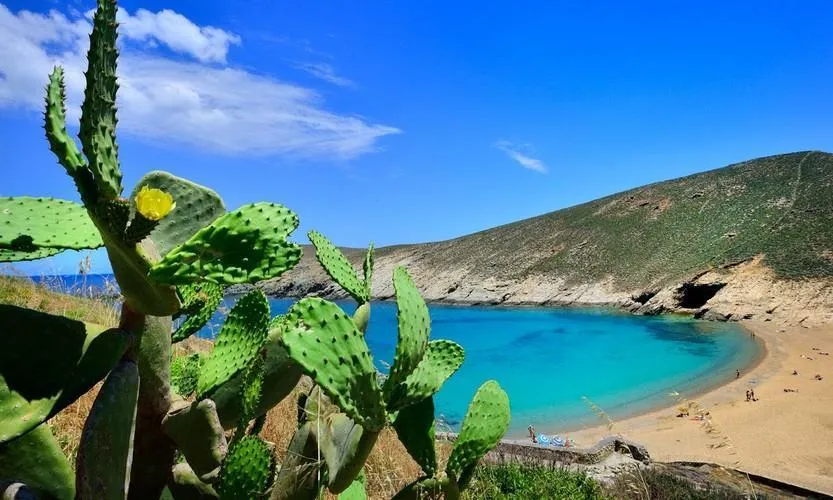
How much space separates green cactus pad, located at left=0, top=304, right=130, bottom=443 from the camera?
116 centimetres

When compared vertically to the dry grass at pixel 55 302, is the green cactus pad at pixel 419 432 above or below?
below

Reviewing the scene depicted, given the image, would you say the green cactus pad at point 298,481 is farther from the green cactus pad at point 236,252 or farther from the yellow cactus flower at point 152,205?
the yellow cactus flower at point 152,205

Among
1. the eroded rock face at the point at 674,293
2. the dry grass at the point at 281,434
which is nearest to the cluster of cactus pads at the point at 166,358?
the dry grass at the point at 281,434

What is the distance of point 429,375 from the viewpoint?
182 cm

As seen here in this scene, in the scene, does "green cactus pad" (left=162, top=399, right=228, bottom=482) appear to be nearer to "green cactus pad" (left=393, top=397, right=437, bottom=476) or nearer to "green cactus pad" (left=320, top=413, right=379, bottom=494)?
"green cactus pad" (left=320, top=413, right=379, bottom=494)

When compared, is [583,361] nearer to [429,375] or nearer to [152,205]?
[429,375]

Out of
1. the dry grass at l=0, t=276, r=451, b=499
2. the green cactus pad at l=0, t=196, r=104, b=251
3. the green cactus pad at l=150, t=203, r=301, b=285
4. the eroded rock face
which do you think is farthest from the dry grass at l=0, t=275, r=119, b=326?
the eroded rock face

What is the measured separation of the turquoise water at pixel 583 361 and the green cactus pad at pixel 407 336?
29.9 feet

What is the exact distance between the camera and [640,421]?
1527 centimetres

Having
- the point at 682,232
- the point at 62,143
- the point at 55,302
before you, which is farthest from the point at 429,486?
the point at 682,232

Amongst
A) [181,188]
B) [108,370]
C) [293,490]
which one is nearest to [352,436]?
[293,490]

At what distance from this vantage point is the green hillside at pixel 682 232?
39.0 metres

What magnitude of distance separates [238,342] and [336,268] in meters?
0.53

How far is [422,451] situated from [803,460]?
1199cm
